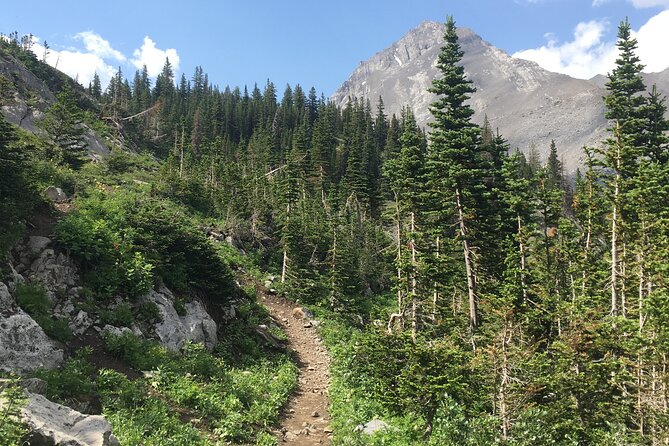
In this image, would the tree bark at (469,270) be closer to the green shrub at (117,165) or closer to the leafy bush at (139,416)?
the leafy bush at (139,416)

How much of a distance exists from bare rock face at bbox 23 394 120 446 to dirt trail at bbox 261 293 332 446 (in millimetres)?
7494

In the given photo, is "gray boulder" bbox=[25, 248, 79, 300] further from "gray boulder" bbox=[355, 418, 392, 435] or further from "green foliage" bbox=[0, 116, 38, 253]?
"gray boulder" bbox=[355, 418, 392, 435]

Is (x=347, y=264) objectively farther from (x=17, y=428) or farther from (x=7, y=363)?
(x=17, y=428)

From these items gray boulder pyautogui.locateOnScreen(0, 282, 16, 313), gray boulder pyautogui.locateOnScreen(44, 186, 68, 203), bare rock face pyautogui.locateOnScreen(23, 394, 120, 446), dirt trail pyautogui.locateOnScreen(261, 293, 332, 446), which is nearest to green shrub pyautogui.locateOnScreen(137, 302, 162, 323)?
gray boulder pyautogui.locateOnScreen(0, 282, 16, 313)

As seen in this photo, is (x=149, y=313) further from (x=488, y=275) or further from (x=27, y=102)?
(x=27, y=102)

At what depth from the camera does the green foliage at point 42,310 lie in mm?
12898

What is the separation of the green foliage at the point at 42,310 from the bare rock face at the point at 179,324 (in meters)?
3.99

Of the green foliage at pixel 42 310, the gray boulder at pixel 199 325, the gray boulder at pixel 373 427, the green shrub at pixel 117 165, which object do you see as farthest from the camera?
the green shrub at pixel 117 165

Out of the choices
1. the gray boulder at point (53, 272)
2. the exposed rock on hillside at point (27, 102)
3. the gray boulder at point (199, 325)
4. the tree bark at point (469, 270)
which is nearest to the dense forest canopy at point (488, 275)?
the tree bark at point (469, 270)

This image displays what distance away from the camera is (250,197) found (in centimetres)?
5134

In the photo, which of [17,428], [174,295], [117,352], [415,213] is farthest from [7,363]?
[415,213]

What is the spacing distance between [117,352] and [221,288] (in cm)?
1008

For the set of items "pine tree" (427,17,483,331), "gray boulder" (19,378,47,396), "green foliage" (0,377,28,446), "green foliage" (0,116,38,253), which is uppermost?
"pine tree" (427,17,483,331)

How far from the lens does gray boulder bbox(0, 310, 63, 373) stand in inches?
437
